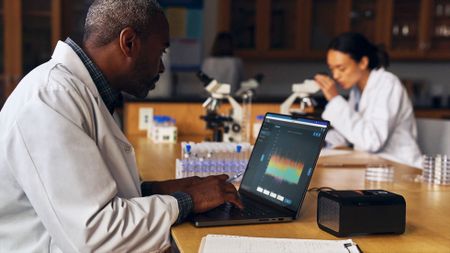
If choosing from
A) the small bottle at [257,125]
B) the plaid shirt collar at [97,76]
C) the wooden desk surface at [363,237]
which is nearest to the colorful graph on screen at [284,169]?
the wooden desk surface at [363,237]

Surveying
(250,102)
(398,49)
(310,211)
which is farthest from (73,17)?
(310,211)

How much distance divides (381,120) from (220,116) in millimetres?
813

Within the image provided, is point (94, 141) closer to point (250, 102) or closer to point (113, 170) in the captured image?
point (113, 170)

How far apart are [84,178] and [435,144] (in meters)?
2.51

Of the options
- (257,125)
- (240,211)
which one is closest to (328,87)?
(257,125)

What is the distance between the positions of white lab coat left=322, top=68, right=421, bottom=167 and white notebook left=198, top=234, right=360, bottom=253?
1824 mm

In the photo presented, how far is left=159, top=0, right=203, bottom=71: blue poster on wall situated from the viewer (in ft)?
19.9

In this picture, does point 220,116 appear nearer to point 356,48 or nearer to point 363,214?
point 356,48

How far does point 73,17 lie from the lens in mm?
5625

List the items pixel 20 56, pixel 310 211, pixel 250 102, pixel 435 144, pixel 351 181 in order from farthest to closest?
pixel 20 56, pixel 250 102, pixel 435 144, pixel 351 181, pixel 310 211

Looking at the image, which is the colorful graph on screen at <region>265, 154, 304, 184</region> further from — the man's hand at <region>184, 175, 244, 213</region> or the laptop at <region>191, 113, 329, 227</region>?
the man's hand at <region>184, 175, 244, 213</region>

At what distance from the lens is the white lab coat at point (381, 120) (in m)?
3.18

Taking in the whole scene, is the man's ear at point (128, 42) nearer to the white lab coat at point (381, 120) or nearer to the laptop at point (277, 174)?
the laptop at point (277, 174)

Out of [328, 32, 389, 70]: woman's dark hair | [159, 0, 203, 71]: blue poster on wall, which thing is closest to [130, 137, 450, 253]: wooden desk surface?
[328, 32, 389, 70]: woman's dark hair
